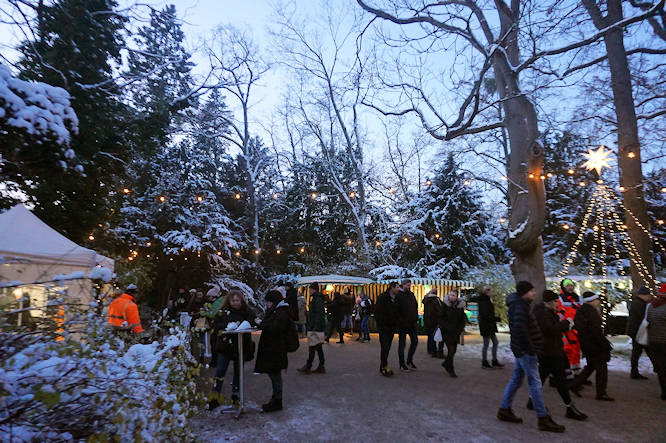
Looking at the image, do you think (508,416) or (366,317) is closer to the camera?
(508,416)

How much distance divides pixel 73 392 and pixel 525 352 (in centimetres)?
465

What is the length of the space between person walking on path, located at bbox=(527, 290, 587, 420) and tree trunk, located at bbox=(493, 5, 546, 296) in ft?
12.1

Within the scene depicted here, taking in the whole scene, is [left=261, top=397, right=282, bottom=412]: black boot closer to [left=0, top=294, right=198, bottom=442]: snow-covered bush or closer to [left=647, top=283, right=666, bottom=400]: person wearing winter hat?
[left=0, top=294, right=198, bottom=442]: snow-covered bush

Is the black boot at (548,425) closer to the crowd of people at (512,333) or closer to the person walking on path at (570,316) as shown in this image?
the crowd of people at (512,333)

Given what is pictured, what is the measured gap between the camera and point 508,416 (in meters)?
4.86

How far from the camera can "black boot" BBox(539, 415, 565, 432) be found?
4.48 meters

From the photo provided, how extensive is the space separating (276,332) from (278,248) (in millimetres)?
19550

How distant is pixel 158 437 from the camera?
7.43 ft

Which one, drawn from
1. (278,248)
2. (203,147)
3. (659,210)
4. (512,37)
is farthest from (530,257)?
(203,147)

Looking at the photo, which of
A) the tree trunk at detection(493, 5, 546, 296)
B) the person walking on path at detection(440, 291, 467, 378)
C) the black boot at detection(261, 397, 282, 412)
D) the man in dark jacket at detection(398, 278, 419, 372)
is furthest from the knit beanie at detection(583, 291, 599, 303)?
the black boot at detection(261, 397, 282, 412)

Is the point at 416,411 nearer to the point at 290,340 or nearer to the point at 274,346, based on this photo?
the point at 290,340

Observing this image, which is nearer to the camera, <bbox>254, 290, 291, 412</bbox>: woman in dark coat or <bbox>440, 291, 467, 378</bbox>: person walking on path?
<bbox>254, 290, 291, 412</bbox>: woman in dark coat

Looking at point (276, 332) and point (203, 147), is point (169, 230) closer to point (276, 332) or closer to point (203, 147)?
point (203, 147)

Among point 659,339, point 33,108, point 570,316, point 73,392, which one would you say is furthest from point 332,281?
point 73,392
